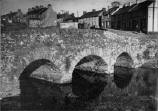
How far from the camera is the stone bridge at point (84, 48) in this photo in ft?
52.9

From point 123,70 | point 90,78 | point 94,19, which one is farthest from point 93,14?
point 90,78

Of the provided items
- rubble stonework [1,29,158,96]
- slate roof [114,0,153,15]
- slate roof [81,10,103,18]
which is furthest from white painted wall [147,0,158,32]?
slate roof [81,10,103,18]

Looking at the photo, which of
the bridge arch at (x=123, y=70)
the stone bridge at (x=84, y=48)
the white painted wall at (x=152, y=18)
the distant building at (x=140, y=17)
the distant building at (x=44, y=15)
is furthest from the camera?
the distant building at (x=44, y=15)

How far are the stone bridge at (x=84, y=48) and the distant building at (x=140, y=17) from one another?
7120mm

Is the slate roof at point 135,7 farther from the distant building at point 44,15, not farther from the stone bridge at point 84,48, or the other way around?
the distant building at point 44,15

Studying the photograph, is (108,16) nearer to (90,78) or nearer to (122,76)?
(122,76)

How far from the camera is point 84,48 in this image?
60.6ft

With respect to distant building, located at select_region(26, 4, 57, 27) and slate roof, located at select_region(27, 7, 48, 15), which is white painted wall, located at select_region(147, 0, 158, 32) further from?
slate roof, located at select_region(27, 7, 48, 15)

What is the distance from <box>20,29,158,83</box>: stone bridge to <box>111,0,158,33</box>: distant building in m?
7.12

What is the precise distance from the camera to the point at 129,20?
35.9 m

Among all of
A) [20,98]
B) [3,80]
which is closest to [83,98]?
[20,98]

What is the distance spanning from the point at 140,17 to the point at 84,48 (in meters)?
17.4

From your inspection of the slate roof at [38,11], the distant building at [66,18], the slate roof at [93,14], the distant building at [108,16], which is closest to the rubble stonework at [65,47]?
the distant building at [108,16]

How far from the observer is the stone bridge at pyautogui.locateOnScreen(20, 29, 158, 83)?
635 inches
